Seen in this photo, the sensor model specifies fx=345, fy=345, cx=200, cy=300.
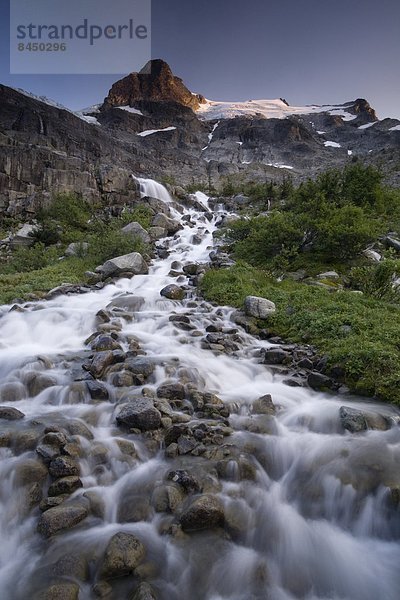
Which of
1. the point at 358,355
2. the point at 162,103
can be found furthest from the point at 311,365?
the point at 162,103

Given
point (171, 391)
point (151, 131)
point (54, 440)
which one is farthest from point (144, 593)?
point (151, 131)

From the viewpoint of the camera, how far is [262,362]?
286 inches

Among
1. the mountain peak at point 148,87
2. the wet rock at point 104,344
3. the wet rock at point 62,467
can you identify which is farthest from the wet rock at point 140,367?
Result: the mountain peak at point 148,87

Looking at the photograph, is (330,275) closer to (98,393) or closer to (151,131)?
(98,393)

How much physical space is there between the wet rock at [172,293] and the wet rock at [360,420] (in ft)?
24.2

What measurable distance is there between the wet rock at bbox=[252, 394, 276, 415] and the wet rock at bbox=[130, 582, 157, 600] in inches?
118

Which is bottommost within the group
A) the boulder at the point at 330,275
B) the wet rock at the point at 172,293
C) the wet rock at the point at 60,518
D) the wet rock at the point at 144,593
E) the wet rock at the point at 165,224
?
the wet rock at the point at 144,593

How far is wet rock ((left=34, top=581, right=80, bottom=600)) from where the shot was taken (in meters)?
2.71

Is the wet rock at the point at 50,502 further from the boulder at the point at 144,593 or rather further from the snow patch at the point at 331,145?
the snow patch at the point at 331,145

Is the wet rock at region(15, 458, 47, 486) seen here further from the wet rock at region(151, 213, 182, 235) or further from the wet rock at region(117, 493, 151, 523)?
the wet rock at region(151, 213, 182, 235)

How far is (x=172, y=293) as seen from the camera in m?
11.6

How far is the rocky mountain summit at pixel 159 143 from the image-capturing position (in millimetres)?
27944

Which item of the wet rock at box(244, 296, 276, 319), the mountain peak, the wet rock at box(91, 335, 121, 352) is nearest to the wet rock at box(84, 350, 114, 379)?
the wet rock at box(91, 335, 121, 352)

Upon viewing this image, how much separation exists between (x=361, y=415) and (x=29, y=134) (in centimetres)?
4920
